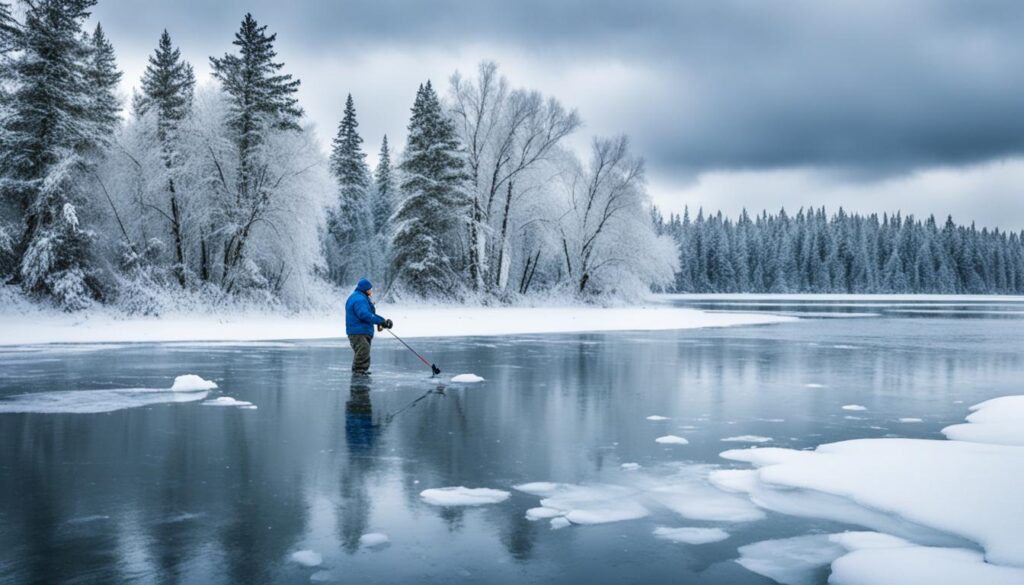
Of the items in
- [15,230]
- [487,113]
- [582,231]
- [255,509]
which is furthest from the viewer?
[582,231]

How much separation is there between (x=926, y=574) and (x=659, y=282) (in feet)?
173

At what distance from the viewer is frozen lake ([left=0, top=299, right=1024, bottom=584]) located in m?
5.26

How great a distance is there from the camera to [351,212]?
6384 cm

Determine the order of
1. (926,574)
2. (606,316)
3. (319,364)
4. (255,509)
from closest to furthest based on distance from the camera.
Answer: (926,574), (255,509), (319,364), (606,316)

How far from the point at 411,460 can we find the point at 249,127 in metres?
A: 29.8

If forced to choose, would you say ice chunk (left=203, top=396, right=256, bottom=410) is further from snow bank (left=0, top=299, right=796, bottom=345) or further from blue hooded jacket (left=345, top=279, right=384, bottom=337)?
snow bank (left=0, top=299, right=796, bottom=345)

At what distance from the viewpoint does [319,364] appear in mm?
17562

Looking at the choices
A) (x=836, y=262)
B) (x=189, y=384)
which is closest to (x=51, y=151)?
(x=189, y=384)

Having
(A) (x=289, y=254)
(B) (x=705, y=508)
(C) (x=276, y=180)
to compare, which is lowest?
(B) (x=705, y=508)

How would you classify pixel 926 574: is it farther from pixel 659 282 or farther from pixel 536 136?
pixel 659 282

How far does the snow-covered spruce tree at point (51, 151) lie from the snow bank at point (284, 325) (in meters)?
1.71

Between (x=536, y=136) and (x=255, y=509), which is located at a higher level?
(x=536, y=136)

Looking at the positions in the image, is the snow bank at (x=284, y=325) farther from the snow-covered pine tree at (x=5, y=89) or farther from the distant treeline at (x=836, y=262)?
the distant treeline at (x=836, y=262)

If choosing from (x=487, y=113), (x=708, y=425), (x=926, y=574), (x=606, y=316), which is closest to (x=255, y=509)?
(x=926, y=574)
